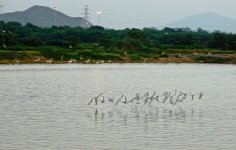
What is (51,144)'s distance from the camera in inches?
851

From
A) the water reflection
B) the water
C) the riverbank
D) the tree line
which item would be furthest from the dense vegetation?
the water reflection

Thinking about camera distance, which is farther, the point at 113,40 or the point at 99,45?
the point at 113,40

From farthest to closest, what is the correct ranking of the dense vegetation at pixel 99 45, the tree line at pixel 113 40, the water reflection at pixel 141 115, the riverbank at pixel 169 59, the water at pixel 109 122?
the tree line at pixel 113 40, the dense vegetation at pixel 99 45, the riverbank at pixel 169 59, the water reflection at pixel 141 115, the water at pixel 109 122

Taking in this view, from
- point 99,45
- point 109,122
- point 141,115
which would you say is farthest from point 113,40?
point 109,122

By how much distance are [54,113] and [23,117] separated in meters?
2.32

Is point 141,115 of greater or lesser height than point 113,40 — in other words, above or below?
below

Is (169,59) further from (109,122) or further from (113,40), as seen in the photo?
(109,122)

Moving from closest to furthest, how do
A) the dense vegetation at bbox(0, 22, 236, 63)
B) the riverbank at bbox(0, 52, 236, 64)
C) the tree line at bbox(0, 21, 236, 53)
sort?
the riverbank at bbox(0, 52, 236, 64), the dense vegetation at bbox(0, 22, 236, 63), the tree line at bbox(0, 21, 236, 53)

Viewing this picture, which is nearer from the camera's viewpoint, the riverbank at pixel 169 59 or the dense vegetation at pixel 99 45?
the riverbank at pixel 169 59

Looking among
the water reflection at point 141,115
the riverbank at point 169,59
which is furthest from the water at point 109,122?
the riverbank at point 169,59

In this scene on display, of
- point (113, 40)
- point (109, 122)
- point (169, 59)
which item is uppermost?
point (113, 40)

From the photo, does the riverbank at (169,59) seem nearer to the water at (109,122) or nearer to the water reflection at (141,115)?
the water at (109,122)

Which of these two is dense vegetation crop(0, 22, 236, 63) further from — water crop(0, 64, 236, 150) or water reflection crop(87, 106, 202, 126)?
water reflection crop(87, 106, 202, 126)

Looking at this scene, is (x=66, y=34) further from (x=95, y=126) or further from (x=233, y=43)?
(x=95, y=126)
